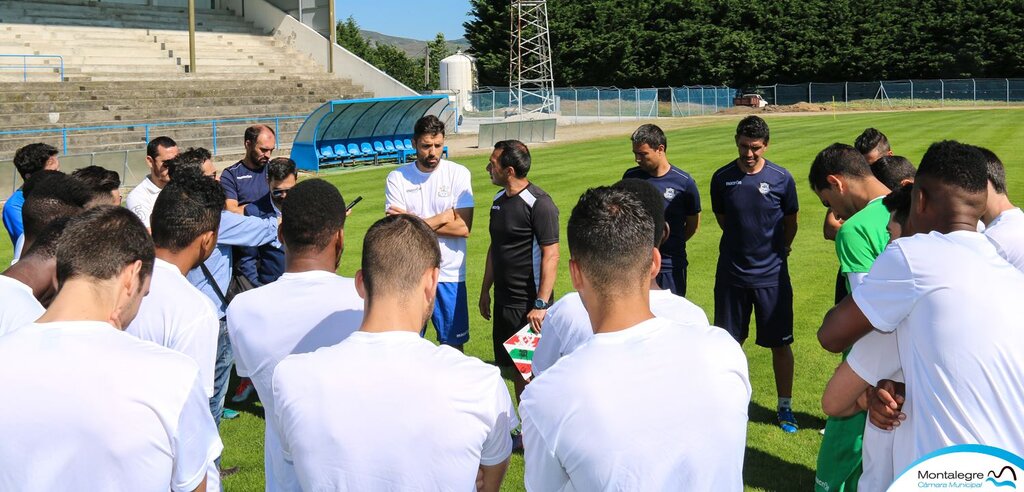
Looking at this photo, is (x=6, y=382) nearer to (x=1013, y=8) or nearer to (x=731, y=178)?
(x=731, y=178)

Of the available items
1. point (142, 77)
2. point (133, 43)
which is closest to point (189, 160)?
point (142, 77)

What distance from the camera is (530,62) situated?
64.6 metres

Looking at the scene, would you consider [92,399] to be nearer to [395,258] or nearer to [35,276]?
[395,258]

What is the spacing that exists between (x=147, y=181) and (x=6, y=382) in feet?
16.1

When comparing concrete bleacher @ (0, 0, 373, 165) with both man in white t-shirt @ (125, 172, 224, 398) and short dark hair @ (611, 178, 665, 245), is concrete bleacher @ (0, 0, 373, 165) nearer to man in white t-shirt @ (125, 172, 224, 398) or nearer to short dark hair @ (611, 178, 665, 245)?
man in white t-shirt @ (125, 172, 224, 398)

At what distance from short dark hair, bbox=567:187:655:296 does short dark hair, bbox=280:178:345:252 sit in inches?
51.0

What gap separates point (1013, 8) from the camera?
6022 centimetres

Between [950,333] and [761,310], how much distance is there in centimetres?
378

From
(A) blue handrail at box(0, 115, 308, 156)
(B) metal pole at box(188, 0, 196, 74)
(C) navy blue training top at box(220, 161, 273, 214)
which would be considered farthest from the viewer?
(B) metal pole at box(188, 0, 196, 74)

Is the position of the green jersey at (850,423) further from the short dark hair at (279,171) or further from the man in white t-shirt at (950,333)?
the short dark hair at (279,171)

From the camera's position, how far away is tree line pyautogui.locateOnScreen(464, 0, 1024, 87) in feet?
203

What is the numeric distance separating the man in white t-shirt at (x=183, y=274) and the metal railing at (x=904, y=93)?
5911cm

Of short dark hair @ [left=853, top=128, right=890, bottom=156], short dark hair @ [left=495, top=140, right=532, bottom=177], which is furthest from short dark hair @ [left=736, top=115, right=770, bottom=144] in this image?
short dark hair @ [left=495, top=140, right=532, bottom=177]

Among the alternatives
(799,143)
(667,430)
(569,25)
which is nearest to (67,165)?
(667,430)
